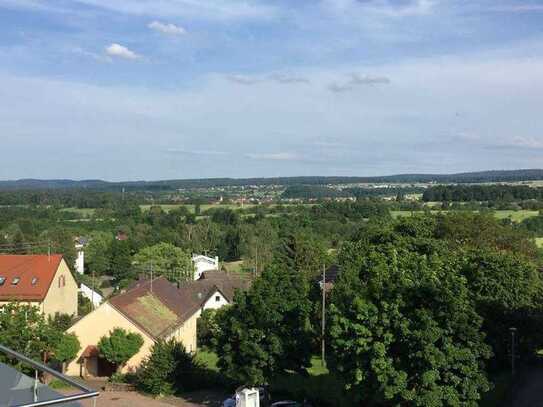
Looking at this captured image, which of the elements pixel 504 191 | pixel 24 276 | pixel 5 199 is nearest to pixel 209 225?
pixel 24 276

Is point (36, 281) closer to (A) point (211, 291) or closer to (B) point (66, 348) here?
(B) point (66, 348)

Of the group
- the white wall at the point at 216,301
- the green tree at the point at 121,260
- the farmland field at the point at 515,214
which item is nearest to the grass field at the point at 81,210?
the farmland field at the point at 515,214

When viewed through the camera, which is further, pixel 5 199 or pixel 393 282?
pixel 5 199

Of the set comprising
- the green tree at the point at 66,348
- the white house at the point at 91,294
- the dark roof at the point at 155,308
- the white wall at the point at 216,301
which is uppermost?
the dark roof at the point at 155,308

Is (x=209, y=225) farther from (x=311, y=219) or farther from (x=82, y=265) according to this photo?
(x=82, y=265)

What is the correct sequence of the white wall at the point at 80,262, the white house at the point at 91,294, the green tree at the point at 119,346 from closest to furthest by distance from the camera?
the green tree at the point at 119,346 → the white house at the point at 91,294 → the white wall at the point at 80,262

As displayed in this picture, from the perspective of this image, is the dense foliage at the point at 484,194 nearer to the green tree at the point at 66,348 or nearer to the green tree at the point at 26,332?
the green tree at the point at 66,348

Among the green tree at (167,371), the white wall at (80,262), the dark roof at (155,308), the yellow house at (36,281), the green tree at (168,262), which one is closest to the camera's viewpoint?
the green tree at (167,371)

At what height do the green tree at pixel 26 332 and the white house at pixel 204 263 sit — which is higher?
the green tree at pixel 26 332
